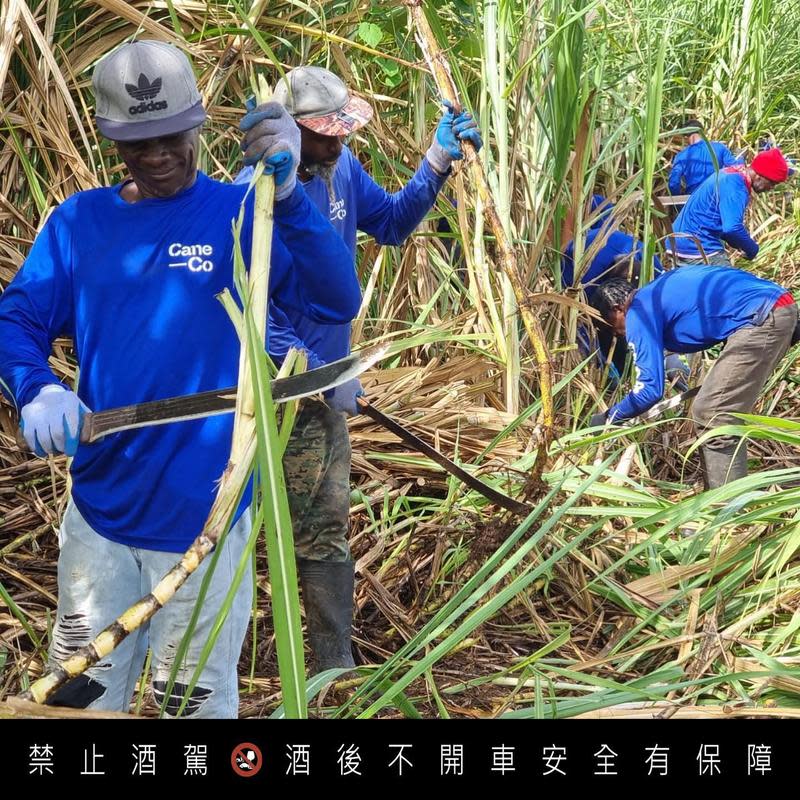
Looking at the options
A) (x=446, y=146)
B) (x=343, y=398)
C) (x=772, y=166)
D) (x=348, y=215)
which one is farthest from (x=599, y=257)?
(x=343, y=398)

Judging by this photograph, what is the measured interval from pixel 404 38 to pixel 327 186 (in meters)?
1.62

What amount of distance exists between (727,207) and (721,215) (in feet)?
0.19

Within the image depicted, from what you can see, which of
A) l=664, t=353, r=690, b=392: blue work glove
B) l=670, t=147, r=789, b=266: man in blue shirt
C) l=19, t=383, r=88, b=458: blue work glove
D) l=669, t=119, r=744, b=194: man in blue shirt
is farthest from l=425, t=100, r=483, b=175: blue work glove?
l=669, t=119, r=744, b=194: man in blue shirt

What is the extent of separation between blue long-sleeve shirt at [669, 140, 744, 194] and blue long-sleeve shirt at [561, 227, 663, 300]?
1621 millimetres

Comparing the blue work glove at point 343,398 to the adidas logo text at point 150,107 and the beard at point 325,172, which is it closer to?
the beard at point 325,172

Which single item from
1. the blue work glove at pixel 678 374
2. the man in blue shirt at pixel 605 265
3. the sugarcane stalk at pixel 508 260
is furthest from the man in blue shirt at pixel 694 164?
the sugarcane stalk at pixel 508 260

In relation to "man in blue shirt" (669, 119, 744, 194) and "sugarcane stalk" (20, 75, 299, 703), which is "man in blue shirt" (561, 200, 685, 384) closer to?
"man in blue shirt" (669, 119, 744, 194)

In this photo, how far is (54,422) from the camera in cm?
191

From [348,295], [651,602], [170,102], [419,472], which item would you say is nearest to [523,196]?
[419,472]

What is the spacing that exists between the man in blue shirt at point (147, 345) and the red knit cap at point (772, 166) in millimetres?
5149

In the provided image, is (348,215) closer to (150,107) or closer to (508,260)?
(508,260)

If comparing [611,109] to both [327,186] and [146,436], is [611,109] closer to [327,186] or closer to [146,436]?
[327,186]

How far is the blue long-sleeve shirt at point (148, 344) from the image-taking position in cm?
203

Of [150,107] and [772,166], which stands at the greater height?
[772,166]
